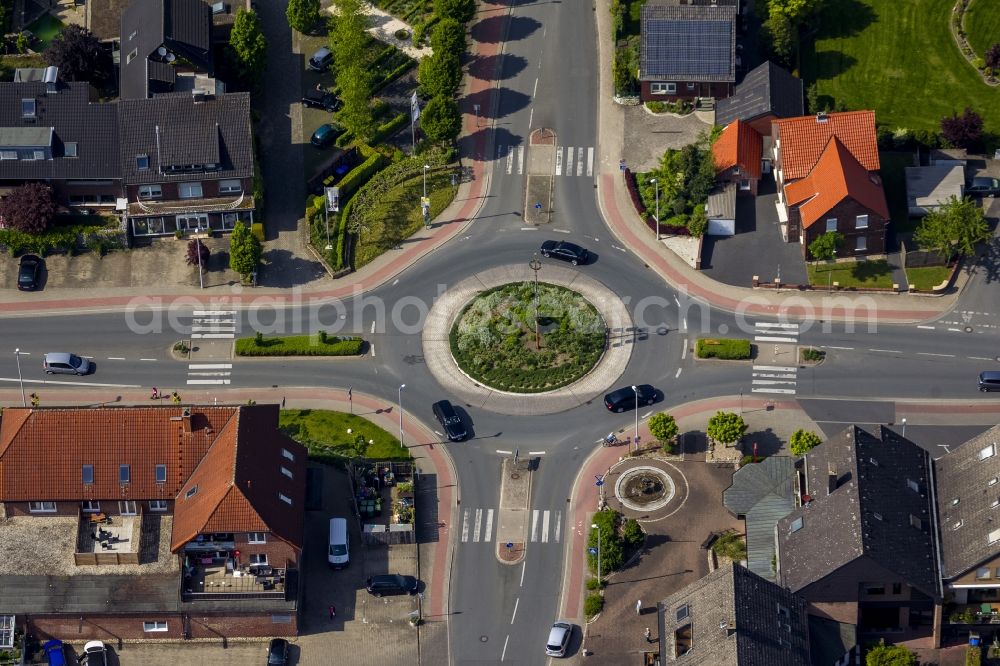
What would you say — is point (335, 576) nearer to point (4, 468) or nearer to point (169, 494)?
point (169, 494)

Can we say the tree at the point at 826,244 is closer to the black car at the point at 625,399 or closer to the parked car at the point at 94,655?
the black car at the point at 625,399

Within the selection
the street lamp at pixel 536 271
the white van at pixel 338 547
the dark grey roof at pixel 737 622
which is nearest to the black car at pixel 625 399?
the street lamp at pixel 536 271

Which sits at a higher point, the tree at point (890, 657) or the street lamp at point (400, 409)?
the street lamp at point (400, 409)

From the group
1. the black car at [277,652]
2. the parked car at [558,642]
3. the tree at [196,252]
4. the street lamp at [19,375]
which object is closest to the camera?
the black car at [277,652]

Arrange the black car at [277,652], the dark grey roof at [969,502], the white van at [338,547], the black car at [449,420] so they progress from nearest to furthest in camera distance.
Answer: the dark grey roof at [969,502] < the black car at [277,652] < the white van at [338,547] < the black car at [449,420]

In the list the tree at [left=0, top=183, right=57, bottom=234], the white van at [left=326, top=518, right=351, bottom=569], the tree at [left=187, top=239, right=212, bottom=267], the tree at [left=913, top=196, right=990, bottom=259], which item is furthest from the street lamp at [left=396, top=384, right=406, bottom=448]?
the tree at [left=913, top=196, right=990, bottom=259]

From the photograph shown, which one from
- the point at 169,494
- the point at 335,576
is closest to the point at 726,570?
the point at 335,576

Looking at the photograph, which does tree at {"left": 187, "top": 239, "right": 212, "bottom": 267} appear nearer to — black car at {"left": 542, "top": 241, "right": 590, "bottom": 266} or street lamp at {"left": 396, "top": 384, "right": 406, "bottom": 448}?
street lamp at {"left": 396, "top": 384, "right": 406, "bottom": 448}
